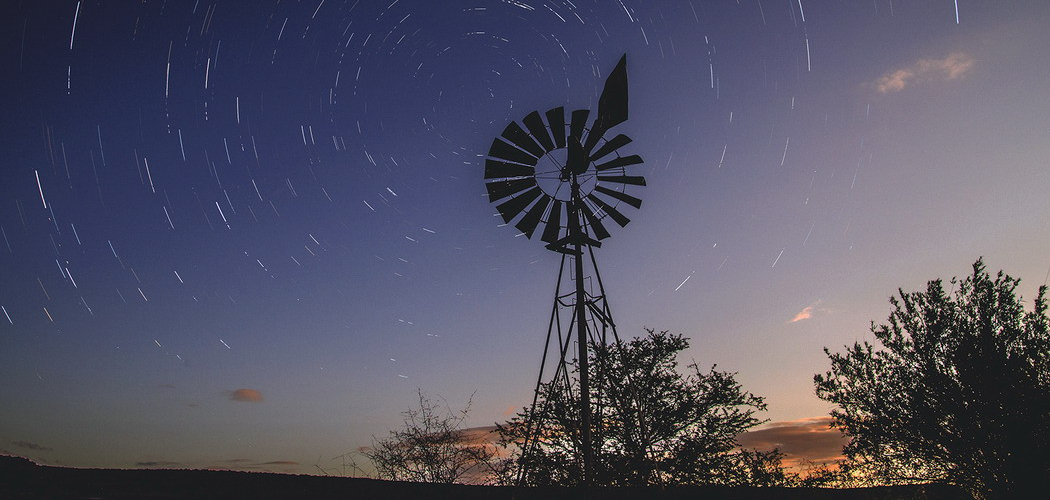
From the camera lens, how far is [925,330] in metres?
12.4

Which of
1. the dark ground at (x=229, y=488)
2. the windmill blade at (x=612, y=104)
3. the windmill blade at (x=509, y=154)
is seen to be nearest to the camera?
the dark ground at (x=229, y=488)

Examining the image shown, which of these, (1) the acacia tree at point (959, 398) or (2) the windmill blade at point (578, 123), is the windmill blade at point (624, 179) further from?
(1) the acacia tree at point (959, 398)

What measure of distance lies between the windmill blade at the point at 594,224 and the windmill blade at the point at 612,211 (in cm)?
28

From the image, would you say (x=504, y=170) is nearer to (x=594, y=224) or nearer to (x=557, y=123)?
(x=557, y=123)

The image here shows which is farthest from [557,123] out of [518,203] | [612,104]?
[518,203]

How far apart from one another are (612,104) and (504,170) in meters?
2.56

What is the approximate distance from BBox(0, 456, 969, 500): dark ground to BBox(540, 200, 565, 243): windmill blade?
475cm

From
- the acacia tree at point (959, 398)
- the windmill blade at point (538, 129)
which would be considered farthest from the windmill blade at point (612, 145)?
the acacia tree at point (959, 398)

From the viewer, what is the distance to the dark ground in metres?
4.01

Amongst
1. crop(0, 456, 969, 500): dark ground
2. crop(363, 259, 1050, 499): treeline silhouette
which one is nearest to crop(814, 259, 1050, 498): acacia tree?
crop(363, 259, 1050, 499): treeline silhouette

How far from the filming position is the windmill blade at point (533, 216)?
10.0 metres

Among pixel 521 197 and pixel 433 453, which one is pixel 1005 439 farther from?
pixel 433 453

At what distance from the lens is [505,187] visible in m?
10.0

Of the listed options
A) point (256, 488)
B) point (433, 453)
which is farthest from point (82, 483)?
point (433, 453)
